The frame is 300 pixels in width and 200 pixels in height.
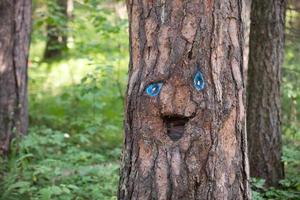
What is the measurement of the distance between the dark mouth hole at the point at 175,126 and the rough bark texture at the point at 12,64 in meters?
4.08

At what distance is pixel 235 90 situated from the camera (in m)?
3.10

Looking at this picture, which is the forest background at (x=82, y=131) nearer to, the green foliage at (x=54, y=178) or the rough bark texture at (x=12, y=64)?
the green foliage at (x=54, y=178)

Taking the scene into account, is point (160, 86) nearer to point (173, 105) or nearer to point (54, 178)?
point (173, 105)

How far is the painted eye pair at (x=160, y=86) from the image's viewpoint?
9.91 feet

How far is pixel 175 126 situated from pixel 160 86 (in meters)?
0.28

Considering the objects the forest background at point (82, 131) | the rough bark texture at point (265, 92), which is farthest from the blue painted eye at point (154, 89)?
the rough bark texture at point (265, 92)

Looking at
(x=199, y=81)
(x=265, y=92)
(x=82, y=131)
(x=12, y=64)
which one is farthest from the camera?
(x=82, y=131)

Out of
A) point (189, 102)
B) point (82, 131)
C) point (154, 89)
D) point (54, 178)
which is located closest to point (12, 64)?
point (54, 178)

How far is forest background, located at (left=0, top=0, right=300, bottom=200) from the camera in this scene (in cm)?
530

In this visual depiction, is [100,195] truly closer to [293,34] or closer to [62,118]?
[293,34]

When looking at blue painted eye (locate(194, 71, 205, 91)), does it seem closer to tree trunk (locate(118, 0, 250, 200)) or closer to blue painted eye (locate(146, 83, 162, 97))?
tree trunk (locate(118, 0, 250, 200))

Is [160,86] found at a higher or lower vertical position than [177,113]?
higher

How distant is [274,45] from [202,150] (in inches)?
116

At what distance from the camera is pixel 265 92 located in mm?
5656
